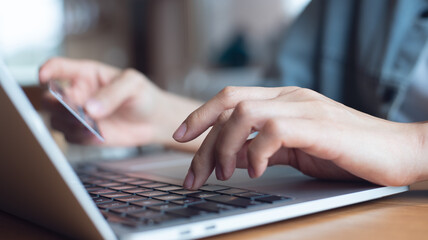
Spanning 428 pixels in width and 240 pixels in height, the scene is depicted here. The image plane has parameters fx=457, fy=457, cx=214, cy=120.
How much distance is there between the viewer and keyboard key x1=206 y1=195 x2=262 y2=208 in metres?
0.40

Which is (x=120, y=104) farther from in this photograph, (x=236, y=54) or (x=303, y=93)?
(x=236, y=54)

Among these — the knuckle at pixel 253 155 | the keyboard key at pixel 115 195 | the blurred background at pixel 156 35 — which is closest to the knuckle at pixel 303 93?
the knuckle at pixel 253 155

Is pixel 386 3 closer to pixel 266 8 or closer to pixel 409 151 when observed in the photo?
pixel 409 151

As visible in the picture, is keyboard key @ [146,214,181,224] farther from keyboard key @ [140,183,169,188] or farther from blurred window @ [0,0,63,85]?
blurred window @ [0,0,63,85]

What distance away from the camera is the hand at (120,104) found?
2.94 ft

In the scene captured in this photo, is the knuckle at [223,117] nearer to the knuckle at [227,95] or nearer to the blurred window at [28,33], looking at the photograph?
the knuckle at [227,95]

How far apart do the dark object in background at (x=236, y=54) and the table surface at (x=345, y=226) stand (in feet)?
12.4

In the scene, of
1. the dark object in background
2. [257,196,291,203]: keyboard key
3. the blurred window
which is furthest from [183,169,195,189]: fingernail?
the blurred window

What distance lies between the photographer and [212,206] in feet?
1.29

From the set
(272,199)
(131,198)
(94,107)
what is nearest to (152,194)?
(131,198)

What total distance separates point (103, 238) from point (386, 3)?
0.92 m

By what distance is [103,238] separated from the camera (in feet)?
1.05

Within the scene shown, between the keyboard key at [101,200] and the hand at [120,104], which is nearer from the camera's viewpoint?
the keyboard key at [101,200]

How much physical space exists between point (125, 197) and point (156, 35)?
4552 millimetres
